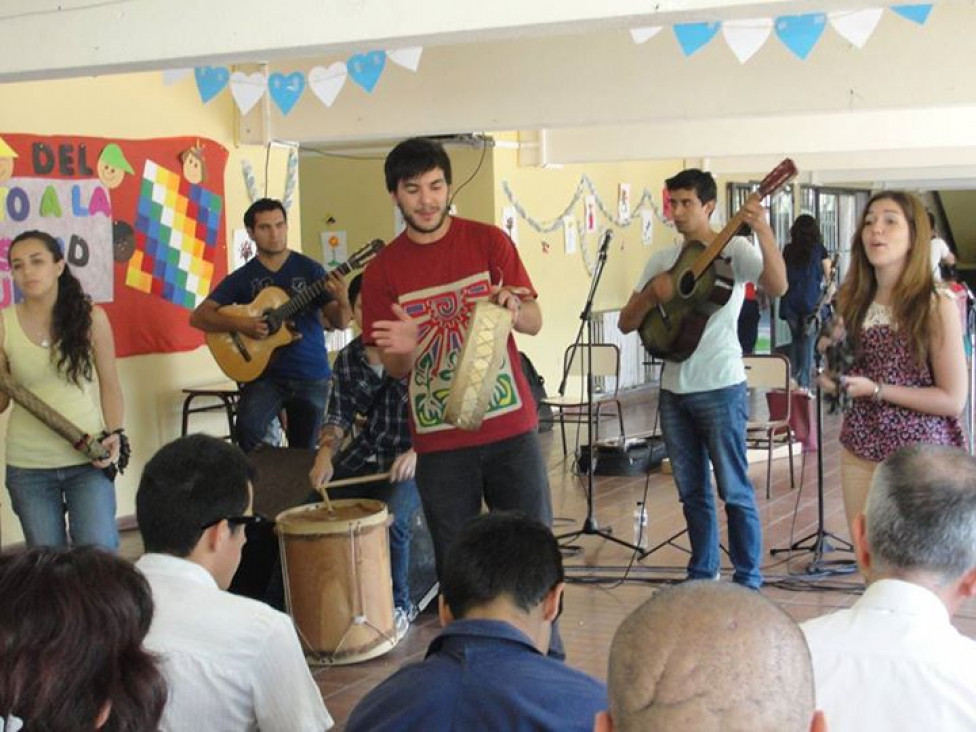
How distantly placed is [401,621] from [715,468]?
1.29 m

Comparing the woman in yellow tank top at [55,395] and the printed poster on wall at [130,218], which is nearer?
the woman in yellow tank top at [55,395]

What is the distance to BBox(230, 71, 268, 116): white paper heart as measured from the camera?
6.77 metres

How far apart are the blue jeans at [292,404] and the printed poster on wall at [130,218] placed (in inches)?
44.9

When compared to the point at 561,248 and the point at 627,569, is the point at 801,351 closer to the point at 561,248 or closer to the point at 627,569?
the point at 561,248

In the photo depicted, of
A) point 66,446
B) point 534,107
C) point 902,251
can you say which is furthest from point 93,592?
point 534,107

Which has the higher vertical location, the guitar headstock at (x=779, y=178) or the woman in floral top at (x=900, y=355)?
the guitar headstock at (x=779, y=178)

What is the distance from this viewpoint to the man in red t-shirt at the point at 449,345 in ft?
11.6

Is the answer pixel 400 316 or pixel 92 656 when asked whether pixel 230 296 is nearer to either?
pixel 400 316

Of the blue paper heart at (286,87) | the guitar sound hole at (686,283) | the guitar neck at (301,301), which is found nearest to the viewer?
the guitar sound hole at (686,283)

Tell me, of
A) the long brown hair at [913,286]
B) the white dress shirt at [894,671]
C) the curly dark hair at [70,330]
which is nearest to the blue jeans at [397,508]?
the curly dark hair at [70,330]

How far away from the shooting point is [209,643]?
2156 mm

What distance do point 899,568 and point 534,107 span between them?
17.3 feet

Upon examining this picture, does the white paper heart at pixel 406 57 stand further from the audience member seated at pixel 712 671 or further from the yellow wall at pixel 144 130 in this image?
the audience member seated at pixel 712 671

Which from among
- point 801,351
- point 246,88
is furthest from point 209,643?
point 801,351
